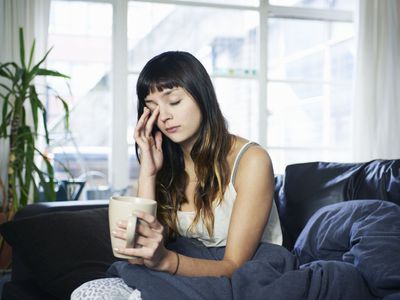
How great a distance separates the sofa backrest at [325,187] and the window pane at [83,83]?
221 centimetres

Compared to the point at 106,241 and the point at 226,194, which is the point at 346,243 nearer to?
the point at 226,194

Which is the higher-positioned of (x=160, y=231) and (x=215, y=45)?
(x=215, y=45)

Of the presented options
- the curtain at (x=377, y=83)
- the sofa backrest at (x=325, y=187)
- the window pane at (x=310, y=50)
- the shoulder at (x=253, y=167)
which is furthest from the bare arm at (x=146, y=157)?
the curtain at (x=377, y=83)

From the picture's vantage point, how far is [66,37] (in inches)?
157

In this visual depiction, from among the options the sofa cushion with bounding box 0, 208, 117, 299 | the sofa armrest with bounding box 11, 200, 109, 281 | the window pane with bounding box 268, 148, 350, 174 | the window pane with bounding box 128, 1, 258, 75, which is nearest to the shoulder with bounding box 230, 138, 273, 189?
the sofa cushion with bounding box 0, 208, 117, 299

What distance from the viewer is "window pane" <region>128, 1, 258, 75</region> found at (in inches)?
162

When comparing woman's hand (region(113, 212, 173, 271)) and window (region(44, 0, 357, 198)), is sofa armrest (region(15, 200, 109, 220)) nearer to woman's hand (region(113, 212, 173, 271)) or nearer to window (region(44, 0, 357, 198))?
woman's hand (region(113, 212, 173, 271))

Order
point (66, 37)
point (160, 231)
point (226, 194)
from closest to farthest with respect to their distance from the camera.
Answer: point (160, 231) < point (226, 194) < point (66, 37)

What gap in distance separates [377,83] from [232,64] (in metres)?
1.27

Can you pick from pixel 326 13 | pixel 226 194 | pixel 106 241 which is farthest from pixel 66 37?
pixel 226 194

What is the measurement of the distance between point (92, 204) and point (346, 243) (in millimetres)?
1062

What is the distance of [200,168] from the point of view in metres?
1.50

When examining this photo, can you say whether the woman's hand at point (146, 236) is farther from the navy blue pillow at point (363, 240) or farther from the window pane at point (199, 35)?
the window pane at point (199, 35)

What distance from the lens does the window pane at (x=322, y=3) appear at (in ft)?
14.8
